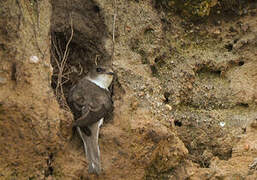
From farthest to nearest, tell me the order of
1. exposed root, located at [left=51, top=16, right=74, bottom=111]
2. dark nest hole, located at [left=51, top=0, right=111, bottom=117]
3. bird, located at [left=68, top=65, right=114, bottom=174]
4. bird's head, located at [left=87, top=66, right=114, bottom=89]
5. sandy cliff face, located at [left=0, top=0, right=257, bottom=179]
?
dark nest hole, located at [left=51, top=0, right=111, bottom=117]
bird's head, located at [left=87, top=66, right=114, bottom=89]
exposed root, located at [left=51, top=16, right=74, bottom=111]
bird, located at [left=68, top=65, right=114, bottom=174]
sandy cliff face, located at [left=0, top=0, right=257, bottom=179]

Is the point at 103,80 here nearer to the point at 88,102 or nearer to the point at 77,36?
the point at 88,102

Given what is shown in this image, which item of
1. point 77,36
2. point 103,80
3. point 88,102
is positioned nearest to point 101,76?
point 103,80

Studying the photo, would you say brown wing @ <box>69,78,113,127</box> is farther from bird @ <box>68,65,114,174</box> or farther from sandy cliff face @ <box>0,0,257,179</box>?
sandy cliff face @ <box>0,0,257,179</box>

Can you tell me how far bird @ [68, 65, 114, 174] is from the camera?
4074mm

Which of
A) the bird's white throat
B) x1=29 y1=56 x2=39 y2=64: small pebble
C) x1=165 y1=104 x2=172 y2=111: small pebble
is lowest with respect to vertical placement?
x1=165 y1=104 x2=172 y2=111: small pebble

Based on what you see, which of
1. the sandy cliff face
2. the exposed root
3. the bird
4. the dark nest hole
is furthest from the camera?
the dark nest hole

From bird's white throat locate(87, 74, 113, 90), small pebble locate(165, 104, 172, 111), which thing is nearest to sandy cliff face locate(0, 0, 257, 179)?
small pebble locate(165, 104, 172, 111)

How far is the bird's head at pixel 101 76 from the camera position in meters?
4.62

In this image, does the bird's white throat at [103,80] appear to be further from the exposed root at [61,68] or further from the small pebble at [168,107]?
the small pebble at [168,107]

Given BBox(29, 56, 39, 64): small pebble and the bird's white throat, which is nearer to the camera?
BBox(29, 56, 39, 64): small pebble

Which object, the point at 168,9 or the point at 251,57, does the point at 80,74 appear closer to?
the point at 168,9

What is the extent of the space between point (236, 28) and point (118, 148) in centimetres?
222

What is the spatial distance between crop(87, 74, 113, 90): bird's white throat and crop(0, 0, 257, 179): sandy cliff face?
11 centimetres

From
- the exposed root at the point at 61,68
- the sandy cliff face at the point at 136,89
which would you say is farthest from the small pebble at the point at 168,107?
the exposed root at the point at 61,68
